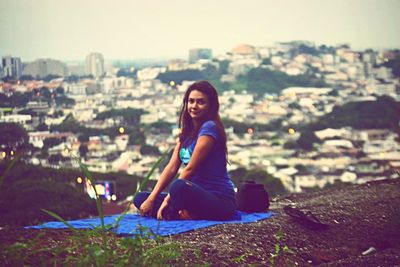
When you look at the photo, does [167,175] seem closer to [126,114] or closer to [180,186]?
[180,186]

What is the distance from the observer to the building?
31.7 metres

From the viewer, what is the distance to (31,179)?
2188 centimetres

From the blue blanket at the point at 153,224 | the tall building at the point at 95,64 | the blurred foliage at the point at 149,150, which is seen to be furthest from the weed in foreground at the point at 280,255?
the tall building at the point at 95,64

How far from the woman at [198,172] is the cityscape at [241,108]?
744 inches

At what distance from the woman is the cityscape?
18897 mm

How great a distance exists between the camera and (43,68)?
3231 centimetres

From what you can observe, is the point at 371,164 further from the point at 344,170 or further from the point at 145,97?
the point at 145,97

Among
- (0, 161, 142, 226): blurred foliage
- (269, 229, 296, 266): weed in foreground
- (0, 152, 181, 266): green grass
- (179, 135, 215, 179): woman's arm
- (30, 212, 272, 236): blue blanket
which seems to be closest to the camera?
(0, 152, 181, 266): green grass

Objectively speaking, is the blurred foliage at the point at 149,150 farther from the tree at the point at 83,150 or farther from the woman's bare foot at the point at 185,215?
the woman's bare foot at the point at 185,215

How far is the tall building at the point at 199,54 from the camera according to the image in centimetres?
3741

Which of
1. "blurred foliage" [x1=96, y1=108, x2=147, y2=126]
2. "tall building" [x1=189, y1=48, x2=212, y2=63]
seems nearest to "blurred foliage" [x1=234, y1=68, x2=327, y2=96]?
"tall building" [x1=189, y1=48, x2=212, y2=63]

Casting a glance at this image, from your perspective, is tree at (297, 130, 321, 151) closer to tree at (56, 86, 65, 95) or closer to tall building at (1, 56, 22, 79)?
tree at (56, 86, 65, 95)

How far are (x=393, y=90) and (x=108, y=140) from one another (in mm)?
13224

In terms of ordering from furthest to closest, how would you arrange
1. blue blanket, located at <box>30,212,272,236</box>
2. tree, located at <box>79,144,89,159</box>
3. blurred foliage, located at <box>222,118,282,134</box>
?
blurred foliage, located at <box>222,118,282,134</box>, tree, located at <box>79,144,89,159</box>, blue blanket, located at <box>30,212,272,236</box>
